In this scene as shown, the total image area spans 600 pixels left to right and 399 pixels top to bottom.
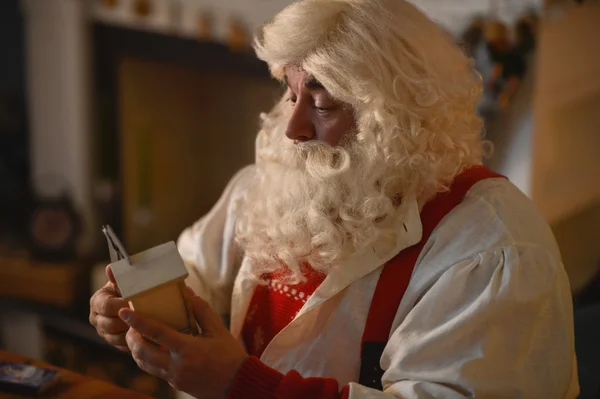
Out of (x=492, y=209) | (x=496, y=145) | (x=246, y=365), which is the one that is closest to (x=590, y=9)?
(x=496, y=145)

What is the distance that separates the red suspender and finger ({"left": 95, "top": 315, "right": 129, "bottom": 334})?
39 centimetres

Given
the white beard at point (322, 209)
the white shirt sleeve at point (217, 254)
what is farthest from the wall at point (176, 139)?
the white beard at point (322, 209)

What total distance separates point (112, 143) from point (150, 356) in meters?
2.06

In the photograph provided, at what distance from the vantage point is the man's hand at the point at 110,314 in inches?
41.6

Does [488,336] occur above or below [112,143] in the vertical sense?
above

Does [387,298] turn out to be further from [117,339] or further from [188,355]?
[117,339]

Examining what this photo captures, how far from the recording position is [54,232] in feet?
8.84

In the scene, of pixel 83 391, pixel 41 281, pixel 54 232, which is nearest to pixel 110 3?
pixel 54 232

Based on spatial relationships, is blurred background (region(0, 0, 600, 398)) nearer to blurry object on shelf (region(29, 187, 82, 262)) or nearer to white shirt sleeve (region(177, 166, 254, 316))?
blurry object on shelf (region(29, 187, 82, 262))

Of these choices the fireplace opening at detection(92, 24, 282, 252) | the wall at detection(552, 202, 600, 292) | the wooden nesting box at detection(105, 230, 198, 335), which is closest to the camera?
the wooden nesting box at detection(105, 230, 198, 335)

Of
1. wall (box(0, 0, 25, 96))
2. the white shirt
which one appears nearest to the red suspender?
the white shirt

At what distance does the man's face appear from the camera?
1097 millimetres

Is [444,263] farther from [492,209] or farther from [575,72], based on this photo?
[575,72]

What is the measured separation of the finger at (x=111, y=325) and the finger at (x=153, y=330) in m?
0.19
